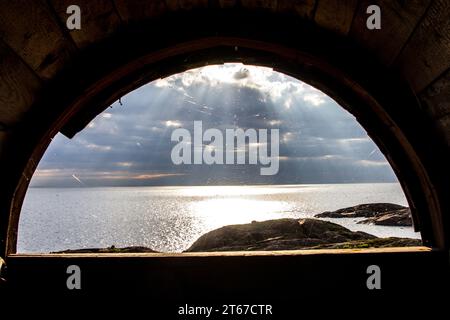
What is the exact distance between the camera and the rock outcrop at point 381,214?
6274cm

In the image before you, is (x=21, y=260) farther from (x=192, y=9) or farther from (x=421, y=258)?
(x=421, y=258)

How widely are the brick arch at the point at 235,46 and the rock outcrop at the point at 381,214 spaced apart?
61663 millimetres

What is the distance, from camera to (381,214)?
2972 inches

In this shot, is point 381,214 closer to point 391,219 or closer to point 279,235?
point 391,219

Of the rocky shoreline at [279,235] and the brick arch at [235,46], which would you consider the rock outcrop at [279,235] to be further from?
the brick arch at [235,46]

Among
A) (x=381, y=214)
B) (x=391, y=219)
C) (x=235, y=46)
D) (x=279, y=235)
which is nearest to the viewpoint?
(x=235, y=46)

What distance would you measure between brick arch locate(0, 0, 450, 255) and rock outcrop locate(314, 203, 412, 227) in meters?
61.7

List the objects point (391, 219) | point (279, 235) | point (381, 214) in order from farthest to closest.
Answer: point (381, 214) < point (391, 219) < point (279, 235)

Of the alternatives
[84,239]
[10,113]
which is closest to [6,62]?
[10,113]

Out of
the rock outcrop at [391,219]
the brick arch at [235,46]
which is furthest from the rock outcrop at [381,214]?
the brick arch at [235,46]

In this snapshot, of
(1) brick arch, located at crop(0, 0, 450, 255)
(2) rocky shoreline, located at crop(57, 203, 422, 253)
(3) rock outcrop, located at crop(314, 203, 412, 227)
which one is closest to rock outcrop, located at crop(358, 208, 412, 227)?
(3) rock outcrop, located at crop(314, 203, 412, 227)

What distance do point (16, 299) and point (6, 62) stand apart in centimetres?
150

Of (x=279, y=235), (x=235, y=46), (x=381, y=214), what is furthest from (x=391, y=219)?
(x=235, y=46)

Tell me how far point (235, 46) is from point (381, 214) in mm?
82846
